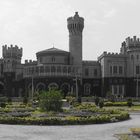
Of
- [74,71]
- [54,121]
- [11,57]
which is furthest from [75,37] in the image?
[54,121]

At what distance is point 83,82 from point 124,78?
30.5 feet

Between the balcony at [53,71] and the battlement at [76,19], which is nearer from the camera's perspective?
the balcony at [53,71]

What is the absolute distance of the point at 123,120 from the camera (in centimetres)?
3061

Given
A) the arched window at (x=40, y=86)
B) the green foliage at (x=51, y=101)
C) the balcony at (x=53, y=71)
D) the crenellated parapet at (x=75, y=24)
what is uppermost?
the crenellated parapet at (x=75, y=24)

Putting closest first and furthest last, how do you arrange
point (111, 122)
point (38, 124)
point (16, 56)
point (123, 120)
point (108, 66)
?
point (38, 124), point (111, 122), point (123, 120), point (108, 66), point (16, 56)

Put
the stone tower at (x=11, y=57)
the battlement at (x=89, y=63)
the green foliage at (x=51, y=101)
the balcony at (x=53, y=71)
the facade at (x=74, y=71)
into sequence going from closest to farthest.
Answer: the green foliage at (x=51, y=101) → the balcony at (x=53, y=71) → the facade at (x=74, y=71) → the battlement at (x=89, y=63) → the stone tower at (x=11, y=57)

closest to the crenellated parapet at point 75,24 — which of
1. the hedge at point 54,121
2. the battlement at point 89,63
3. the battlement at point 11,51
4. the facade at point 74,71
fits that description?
the facade at point 74,71

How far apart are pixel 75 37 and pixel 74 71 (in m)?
9.17

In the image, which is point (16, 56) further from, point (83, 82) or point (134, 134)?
point (134, 134)

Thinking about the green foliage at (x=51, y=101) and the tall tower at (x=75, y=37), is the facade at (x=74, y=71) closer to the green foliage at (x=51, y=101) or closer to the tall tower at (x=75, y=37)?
the tall tower at (x=75, y=37)

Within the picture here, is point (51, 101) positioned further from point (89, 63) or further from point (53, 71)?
point (89, 63)

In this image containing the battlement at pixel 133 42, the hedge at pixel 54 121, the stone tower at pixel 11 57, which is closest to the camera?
the hedge at pixel 54 121

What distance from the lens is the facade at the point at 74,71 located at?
8069 centimetres

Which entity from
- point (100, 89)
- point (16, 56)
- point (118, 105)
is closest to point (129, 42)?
point (100, 89)
